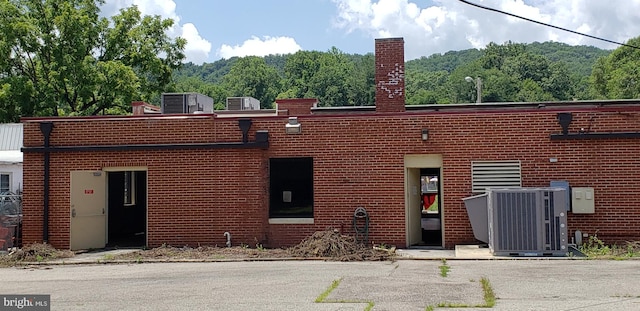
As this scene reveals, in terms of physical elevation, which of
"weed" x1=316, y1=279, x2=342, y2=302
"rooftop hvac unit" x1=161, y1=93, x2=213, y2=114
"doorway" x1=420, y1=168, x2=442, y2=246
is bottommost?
"weed" x1=316, y1=279, x2=342, y2=302

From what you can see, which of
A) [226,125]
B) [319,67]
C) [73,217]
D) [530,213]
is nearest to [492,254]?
[530,213]

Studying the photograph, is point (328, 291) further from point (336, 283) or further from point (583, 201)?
point (583, 201)

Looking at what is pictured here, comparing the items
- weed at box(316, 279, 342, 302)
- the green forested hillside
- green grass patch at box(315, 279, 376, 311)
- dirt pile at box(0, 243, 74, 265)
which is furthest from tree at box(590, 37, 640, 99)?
green grass patch at box(315, 279, 376, 311)

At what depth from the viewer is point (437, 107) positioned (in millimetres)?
20359

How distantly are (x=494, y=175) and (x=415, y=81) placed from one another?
12024 cm

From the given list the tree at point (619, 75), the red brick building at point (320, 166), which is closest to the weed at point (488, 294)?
the red brick building at point (320, 166)

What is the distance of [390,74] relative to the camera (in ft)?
62.0

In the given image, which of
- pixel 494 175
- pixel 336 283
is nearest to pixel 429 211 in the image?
pixel 494 175

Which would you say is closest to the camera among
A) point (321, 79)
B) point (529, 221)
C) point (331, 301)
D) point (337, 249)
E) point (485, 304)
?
point (485, 304)

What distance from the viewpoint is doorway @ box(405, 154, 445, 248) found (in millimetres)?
17516

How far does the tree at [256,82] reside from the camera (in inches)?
4847

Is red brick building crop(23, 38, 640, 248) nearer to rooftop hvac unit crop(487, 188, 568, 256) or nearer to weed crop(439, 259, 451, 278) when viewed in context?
rooftop hvac unit crop(487, 188, 568, 256)

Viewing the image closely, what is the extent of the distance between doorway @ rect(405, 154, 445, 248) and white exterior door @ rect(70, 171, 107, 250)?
8.41 meters

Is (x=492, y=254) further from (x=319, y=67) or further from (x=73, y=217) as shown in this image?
(x=319, y=67)
